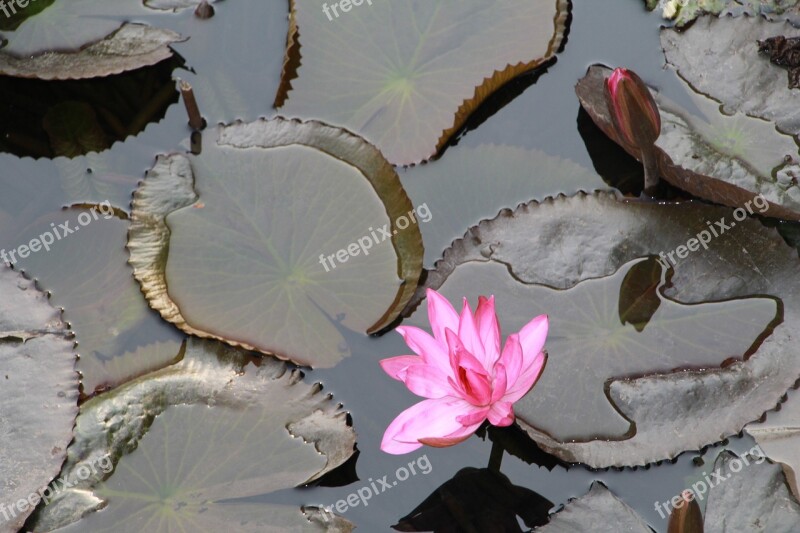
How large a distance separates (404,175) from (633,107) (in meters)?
0.89

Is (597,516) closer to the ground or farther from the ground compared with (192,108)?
closer to the ground

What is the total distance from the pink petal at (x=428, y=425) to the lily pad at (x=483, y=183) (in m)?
0.83

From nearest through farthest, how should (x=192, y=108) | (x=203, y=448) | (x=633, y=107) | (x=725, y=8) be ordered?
(x=203, y=448) → (x=633, y=107) → (x=192, y=108) → (x=725, y=8)

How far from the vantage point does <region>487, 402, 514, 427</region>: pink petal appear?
230 centimetres

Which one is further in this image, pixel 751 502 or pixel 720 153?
pixel 720 153

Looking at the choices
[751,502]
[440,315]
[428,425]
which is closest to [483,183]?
[440,315]

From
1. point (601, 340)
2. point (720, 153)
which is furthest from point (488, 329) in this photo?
point (720, 153)

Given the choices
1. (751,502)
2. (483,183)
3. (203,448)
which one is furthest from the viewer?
(483,183)

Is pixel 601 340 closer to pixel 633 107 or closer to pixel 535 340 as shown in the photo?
pixel 535 340

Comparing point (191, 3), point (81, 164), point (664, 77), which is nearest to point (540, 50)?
point (664, 77)

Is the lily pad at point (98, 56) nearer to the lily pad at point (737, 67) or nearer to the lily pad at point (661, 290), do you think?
the lily pad at point (661, 290)

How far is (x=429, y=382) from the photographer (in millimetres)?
2309

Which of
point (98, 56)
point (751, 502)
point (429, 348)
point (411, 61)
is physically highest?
point (98, 56)

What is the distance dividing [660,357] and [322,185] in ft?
4.38
